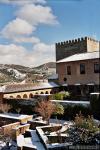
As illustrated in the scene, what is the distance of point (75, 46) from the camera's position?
38.2 metres

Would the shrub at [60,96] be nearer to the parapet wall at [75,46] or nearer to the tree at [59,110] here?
the tree at [59,110]

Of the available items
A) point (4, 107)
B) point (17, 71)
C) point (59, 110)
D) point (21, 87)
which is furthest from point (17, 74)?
point (59, 110)

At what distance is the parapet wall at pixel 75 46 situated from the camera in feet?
122

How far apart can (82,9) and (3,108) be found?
18753mm

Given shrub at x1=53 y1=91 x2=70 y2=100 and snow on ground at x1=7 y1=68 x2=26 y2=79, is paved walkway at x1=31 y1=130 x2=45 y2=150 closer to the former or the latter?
shrub at x1=53 y1=91 x2=70 y2=100

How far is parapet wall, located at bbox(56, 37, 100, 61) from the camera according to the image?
122 feet

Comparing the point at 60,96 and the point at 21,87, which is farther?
the point at 21,87

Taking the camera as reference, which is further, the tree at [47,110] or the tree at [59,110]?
the tree at [59,110]

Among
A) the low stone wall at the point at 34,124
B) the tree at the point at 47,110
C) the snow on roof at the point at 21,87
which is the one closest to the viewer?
the low stone wall at the point at 34,124

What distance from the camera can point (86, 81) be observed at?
22.3m

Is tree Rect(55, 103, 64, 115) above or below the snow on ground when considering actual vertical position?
below

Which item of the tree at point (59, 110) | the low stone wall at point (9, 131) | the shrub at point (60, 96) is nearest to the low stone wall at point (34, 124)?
the low stone wall at point (9, 131)

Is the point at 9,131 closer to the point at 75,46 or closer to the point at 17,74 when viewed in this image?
the point at 75,46

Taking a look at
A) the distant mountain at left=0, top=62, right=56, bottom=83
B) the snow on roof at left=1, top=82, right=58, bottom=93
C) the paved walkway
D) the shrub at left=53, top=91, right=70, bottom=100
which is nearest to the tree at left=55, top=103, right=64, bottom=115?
the shrub at left=53, top=91, right=70, bottom=100
